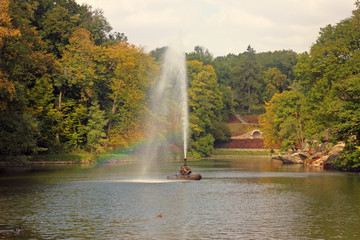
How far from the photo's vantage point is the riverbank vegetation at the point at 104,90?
53.5 m

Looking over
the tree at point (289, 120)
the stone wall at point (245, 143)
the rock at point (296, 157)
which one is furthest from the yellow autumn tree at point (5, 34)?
the stone wall at point (245, 143)

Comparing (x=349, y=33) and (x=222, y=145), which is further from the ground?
(x=349, y=33)

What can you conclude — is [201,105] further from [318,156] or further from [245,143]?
[318,156]

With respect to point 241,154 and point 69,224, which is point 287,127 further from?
point 69,224

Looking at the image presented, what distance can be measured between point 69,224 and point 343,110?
3774cm

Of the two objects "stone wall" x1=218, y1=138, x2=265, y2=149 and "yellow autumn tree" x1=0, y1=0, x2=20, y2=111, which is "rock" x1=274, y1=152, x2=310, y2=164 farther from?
"yellow autumn tree" x1=0, y1=0, x2=20, y2=111

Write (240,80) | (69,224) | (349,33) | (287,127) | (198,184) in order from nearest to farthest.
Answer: (69,224), (198,184), (349,33), (287,127), (240,80)

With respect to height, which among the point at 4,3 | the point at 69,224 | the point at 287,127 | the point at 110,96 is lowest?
the point at 69,224

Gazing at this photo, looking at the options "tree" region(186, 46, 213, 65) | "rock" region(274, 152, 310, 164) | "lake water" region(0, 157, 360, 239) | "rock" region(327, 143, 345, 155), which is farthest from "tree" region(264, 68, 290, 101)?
"lake water" region(0, 157, 360, 239)

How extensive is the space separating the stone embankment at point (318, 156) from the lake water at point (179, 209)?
76.8ft

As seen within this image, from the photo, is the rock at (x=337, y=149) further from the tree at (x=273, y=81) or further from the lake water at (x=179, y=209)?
the tree at (x=273, y=81)

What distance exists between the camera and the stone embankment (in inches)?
2689

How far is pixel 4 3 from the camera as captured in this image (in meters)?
49.1

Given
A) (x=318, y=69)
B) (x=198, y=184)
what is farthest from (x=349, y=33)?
(x=198, y=184)
